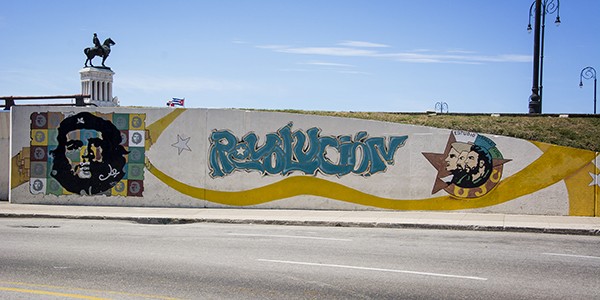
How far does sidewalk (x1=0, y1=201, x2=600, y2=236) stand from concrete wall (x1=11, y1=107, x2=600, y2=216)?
593 mm

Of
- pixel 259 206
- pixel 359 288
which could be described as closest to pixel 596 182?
pixel 259 206

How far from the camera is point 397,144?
18.6 m

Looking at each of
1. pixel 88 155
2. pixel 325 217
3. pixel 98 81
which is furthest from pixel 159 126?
pixel 98 81

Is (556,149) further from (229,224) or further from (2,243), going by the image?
(2,243)

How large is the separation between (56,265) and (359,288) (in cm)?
520

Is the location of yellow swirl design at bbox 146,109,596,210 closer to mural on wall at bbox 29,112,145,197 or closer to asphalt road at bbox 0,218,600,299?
mural on wall at bbox 29,112,145,197

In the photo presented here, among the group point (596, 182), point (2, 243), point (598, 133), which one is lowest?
point (2, 243)

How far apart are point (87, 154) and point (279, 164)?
21.5 ft

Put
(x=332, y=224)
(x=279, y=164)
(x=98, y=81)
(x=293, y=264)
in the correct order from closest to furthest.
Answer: (x=293, y=264)
(x=332, y=224)
(x=279, y=164)
(x=98, y=81)

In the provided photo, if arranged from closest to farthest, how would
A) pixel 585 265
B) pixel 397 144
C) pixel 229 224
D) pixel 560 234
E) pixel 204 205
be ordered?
pixel 585 265
pixel 560 234
pixel 229 224
pixel 397 144
pixel 204 205
